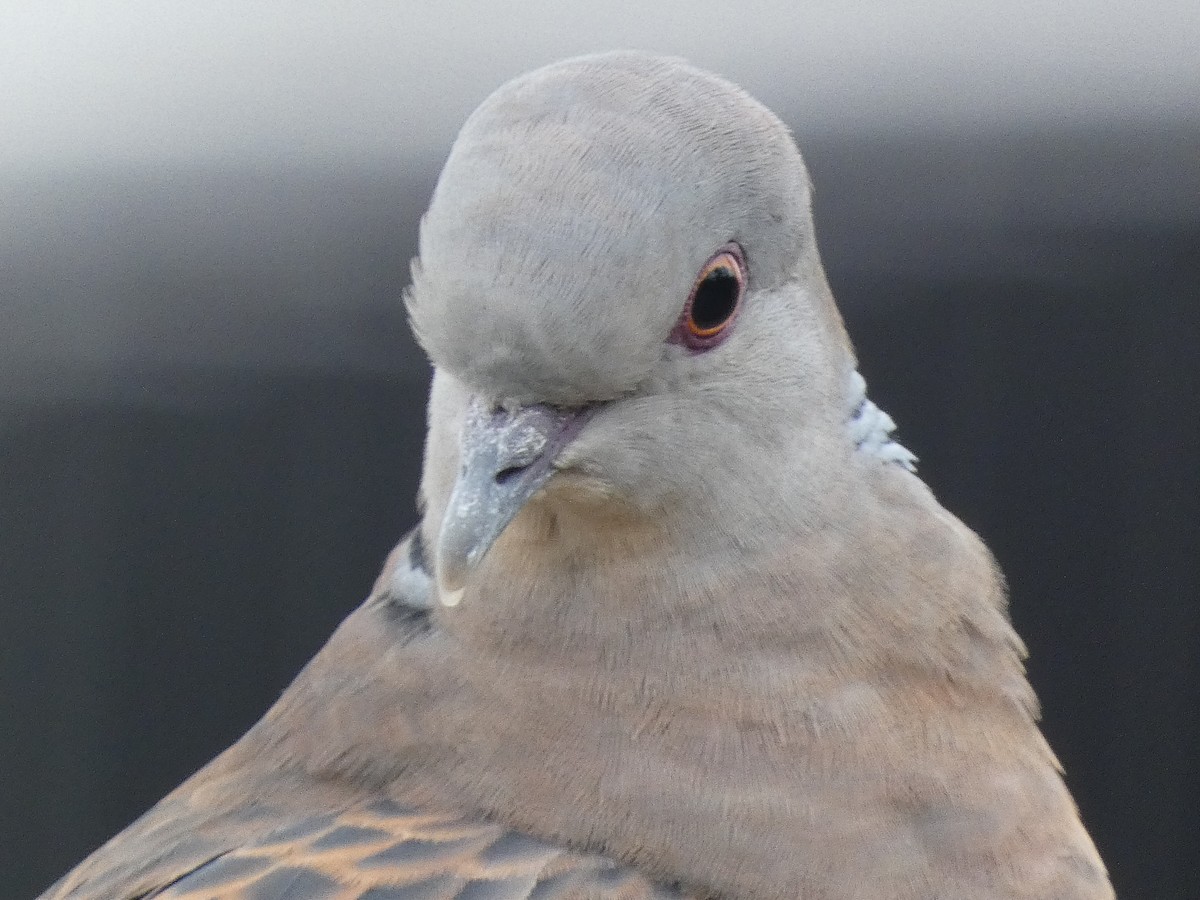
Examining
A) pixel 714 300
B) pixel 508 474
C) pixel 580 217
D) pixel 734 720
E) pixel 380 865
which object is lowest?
pixel 380 865

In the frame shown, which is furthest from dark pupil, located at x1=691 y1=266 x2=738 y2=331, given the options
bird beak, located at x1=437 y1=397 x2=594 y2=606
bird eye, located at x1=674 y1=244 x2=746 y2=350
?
bird beak, located at x1=437 y1=397 x2=594 y2=606

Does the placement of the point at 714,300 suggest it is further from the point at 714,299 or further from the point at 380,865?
the point at 380,865

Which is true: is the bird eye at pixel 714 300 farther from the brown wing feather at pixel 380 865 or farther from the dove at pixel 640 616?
the brown wing feather at pixel 380 865

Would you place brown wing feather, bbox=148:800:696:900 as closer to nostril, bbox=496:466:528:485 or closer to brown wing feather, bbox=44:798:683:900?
brown wing feather, bbox=44:798:683:900

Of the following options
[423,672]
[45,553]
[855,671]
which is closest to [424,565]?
[423,672]

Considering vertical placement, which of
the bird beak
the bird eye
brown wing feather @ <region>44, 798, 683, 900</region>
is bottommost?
brown wing feather @ <region>44, 798, 683, 900</region>

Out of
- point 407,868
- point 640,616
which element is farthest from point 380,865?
point 640,616

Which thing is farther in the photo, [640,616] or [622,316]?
[640,616]
